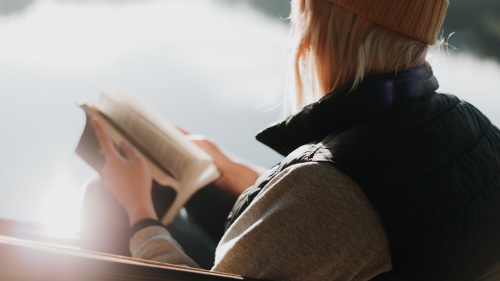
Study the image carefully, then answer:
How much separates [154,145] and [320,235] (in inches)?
21.8

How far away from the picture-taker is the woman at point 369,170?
81cm

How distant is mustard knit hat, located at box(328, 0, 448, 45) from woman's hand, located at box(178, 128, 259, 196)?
558 mm

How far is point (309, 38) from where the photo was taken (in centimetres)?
98

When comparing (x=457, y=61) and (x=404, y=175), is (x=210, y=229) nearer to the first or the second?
(x=404, y=175)

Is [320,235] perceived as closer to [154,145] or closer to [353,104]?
[353,104]

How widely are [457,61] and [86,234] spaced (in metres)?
2.14

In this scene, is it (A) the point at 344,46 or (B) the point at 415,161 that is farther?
(A) the point at 344,46

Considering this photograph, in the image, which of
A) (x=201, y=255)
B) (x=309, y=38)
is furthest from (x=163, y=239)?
(x=309, y=38)

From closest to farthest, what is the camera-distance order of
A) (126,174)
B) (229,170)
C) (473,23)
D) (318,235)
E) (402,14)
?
1. (318,235)
2. (402,14)
3. (126,174)
4. (229,170)
5. (473,23)

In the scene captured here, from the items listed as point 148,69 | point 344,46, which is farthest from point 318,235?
point 148,69

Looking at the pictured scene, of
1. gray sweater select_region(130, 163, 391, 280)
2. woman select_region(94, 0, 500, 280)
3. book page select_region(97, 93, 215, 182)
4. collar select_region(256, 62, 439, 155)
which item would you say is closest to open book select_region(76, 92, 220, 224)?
book page select_region(97, 93, 215, 182)

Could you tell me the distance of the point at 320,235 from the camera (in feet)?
2.64

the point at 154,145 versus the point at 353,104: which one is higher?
the point at 353,104

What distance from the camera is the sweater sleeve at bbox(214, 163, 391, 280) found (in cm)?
80
